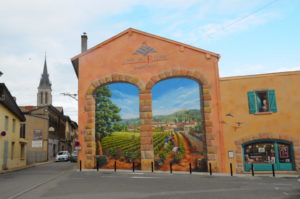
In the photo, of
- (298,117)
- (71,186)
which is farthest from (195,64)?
(71,186)

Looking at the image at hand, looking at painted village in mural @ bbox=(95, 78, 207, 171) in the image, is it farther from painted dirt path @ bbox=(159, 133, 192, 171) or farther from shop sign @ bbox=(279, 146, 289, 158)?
shop sign @ bbox=(279, 146, 289, 158)

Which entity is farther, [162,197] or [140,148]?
[140,148]

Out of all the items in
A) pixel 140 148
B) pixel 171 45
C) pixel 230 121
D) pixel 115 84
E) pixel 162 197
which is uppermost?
pixel 171 45

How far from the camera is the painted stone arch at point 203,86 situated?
19812mm

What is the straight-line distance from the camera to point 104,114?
22.4m

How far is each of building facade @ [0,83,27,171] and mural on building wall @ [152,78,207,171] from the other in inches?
498

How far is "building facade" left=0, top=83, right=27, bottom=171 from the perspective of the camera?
24797 millimetres

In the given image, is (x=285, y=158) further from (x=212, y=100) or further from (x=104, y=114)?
(x=104, y=114)

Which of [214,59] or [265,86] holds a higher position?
[214,59]

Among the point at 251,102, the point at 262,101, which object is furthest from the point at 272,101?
the point at 251,102

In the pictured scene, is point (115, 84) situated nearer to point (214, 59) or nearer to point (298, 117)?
point (214, 59)

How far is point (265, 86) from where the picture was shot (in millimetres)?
19828

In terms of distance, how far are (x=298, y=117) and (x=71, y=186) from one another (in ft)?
47.8

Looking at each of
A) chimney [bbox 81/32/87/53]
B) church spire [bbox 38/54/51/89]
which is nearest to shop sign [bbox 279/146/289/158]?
chimney [bbox 81/32/87/53]
